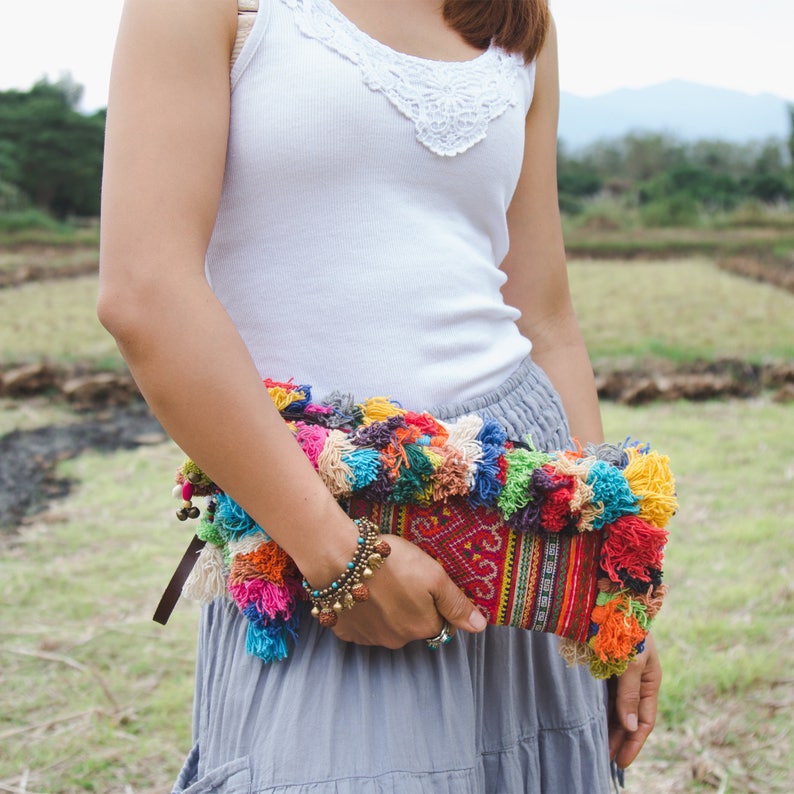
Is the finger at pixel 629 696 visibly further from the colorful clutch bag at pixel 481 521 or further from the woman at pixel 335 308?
the colorful clutch bag at pixel 481 521

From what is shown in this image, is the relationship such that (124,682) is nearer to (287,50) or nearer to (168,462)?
(168,462)

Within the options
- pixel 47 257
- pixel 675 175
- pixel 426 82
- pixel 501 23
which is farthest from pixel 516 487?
pixel 675 175

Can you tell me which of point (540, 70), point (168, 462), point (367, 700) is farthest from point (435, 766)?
point (168, 462)

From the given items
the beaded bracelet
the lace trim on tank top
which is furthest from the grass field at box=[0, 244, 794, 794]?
the lace trim on tank top

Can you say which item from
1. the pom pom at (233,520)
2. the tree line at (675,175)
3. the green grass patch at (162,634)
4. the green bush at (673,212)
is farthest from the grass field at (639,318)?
the pom pom at (233,520)

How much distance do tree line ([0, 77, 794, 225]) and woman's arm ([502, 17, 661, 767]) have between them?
13.6ft

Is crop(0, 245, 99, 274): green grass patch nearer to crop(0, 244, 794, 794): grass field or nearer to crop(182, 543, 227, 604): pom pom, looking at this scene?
crop(0, 244, 794, 794): grass field

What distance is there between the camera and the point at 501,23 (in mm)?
919

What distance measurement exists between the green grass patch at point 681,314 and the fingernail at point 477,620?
4.14 meters

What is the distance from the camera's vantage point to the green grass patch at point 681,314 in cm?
481

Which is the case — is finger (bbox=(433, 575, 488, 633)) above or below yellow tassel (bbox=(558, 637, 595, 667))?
above

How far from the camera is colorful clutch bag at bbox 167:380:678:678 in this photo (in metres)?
0.76

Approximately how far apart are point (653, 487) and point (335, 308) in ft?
1.07

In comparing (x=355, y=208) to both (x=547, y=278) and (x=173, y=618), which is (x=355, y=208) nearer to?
(x=547, y=278)
